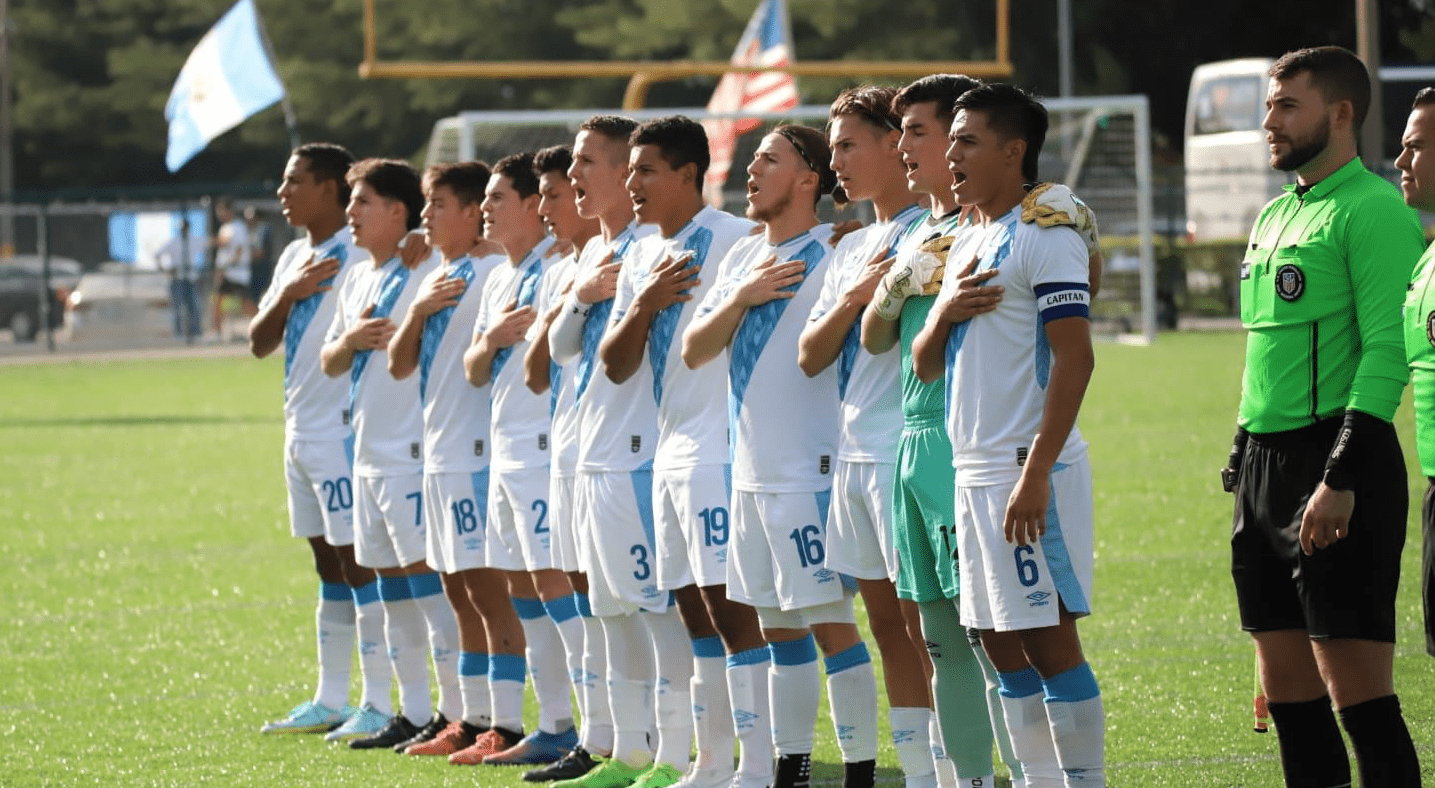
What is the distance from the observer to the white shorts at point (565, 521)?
6.76 metres

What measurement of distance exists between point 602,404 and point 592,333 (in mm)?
246

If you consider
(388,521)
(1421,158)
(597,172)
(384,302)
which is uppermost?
(597,172)

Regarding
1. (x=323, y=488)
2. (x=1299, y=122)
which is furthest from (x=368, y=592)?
(x=1299, y=122)

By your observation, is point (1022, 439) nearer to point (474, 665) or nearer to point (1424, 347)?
point (1424, 347)

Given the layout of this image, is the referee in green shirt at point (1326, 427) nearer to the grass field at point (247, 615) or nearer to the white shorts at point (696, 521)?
the grass field at point (247, 615)

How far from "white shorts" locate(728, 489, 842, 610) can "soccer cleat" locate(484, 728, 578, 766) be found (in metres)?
1.49

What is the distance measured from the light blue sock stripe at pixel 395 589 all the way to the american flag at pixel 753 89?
50.9ft

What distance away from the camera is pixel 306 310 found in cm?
827

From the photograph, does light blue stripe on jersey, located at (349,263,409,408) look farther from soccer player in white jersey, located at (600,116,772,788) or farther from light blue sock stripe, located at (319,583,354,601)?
soccer player in white jersey, located at (600,116,772,788)

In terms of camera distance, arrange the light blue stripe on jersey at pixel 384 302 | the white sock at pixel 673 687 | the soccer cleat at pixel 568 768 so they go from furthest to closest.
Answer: the light blue stripe on jersey at pixel 384 302 < the soccer cleat at pixel 568 768 < the white sock at pixel 673 687

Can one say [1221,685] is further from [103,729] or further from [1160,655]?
[103,729]

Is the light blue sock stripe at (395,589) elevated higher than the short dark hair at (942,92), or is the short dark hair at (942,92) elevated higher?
the short dark hair at (942,92)

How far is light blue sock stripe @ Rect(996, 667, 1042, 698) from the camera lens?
498 centimetres

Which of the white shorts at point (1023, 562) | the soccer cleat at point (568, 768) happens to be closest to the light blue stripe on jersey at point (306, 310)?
the soccer cleat at point (568, 768)
